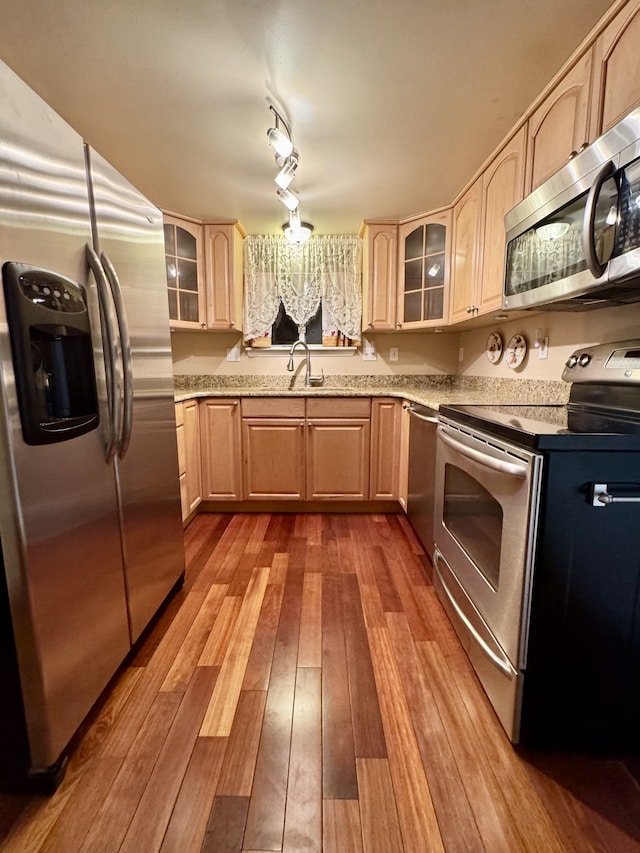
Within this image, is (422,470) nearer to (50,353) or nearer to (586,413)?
(586,413)

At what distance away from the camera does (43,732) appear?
35.7 inches

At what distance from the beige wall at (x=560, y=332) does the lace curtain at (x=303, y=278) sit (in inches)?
44.3

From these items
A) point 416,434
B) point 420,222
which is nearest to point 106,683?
point 416,434

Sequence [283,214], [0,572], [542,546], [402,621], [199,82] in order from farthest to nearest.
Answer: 1. [283,214]
2. [402,621]
3. [199,82]
4. [542,546]
5. [0,572]

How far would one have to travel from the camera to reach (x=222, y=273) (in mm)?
2857

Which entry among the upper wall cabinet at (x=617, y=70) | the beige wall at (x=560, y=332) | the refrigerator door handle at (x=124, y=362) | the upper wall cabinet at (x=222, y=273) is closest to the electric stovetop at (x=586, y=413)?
the beige wall at (x=560, y=332)

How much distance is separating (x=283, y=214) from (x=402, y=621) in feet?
8.89

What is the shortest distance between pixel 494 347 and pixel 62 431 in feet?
8.19

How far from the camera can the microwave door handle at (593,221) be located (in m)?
1.03

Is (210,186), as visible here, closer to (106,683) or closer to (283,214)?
(283,214)

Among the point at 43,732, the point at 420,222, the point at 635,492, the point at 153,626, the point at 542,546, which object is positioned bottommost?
the point at 153,626

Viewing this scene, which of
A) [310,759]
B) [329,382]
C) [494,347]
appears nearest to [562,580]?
[310,759]

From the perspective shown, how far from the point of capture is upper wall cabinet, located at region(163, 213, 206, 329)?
8.80ft

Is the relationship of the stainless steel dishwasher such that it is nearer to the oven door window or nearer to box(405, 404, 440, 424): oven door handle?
box(405, 404, 440, 424): oven door handle
